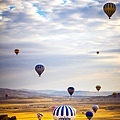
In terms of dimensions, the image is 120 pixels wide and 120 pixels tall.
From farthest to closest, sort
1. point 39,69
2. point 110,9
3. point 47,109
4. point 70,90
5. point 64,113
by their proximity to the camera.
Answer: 1. point 47,109
2. point 70,90
3. point 39,69
4. point 110,9
5. point 64,113

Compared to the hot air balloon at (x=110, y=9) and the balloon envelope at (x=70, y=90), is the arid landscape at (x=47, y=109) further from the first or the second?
the hot air balloon at (x=110, y=9)

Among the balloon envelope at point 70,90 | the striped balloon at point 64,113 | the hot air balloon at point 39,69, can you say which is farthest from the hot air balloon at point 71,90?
the striped balloon at point 64,113

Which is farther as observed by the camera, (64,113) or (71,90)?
(71,90)

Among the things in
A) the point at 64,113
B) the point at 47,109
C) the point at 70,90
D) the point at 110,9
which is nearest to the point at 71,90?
the point at 70,90

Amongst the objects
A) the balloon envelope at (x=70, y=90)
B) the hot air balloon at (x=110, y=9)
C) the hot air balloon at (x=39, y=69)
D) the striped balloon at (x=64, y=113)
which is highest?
the hot air balloon at (x=110, y=9)

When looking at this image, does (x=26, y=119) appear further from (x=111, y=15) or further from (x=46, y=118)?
(x=111, y=15)

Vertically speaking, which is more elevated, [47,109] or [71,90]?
[47,109]

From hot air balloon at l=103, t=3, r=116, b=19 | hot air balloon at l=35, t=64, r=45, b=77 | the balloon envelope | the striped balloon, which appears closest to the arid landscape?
the balloon envelope

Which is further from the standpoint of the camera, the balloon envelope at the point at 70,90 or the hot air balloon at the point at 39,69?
the balloon envelope at the point at 70,90

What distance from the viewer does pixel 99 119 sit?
150ft

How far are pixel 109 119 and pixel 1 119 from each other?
14.7 metres

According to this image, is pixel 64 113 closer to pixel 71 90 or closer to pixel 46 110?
pixel 71 90

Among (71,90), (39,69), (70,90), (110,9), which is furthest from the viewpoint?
(71,90)

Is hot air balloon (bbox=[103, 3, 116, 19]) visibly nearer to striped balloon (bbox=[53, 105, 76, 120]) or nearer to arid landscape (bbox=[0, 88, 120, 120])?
striped balloon (bbox=[53, 105, 76, 120])
